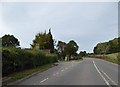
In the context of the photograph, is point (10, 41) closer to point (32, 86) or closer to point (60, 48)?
point (60, 48)

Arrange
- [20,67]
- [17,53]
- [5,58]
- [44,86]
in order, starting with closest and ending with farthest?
1. [44,86]
2. [5,58]
3. [17,53]
4. [20,67]

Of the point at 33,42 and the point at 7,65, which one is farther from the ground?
the point at 33,42

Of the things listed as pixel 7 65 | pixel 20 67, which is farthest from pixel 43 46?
pixel 7 65

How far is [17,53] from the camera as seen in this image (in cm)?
3112

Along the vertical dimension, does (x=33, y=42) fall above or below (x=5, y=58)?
above

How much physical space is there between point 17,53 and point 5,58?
480 cm

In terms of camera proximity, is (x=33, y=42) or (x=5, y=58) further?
(x=33, y=42)

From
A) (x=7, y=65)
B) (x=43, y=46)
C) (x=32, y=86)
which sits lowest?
(x=32, y=86)

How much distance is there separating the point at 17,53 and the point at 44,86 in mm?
13961

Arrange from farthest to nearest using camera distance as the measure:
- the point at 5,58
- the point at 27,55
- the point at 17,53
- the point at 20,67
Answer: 1. the point at 27,55
2. the point at 20,67
3. the point at 17,53
4. the point at 5,58

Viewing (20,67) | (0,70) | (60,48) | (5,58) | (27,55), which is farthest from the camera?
(60,48)

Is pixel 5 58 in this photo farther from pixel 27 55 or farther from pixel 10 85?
pixel 27 55

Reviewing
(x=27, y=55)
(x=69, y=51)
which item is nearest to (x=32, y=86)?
(x=27, y=55)

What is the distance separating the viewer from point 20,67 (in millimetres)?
33312
